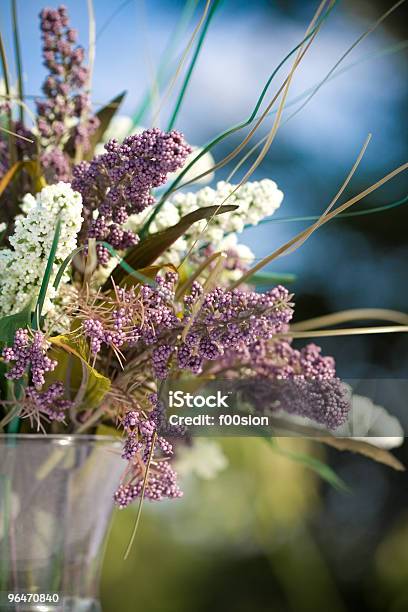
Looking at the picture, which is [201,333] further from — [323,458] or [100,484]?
[323,458]

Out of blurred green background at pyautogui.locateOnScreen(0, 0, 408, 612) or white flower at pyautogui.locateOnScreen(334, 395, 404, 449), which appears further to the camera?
blurred green background at pyautogui.locateOnScreen(0, 0, 408, 612)

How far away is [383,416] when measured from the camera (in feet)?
1.12

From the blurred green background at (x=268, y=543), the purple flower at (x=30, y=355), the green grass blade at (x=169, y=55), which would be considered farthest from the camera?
the blurred green background at (x=268, y=543)

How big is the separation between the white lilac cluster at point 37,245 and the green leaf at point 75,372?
2cm

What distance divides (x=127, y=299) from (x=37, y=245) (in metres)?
0.04

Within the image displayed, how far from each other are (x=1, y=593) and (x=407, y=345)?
1660 millimetres

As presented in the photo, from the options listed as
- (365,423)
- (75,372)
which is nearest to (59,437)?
(75,372)

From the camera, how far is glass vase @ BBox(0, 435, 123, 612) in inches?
13.3

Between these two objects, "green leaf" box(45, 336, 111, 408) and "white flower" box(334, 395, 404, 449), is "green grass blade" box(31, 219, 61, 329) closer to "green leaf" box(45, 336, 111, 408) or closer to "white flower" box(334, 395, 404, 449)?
"green leaf" box(45, 336, 111, 408)

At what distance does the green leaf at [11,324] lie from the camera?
11.1 inches

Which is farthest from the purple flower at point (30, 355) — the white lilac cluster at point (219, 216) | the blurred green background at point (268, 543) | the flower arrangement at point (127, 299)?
the blurred green background at point (268, 543)

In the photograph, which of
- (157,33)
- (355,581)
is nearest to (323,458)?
(355,581)

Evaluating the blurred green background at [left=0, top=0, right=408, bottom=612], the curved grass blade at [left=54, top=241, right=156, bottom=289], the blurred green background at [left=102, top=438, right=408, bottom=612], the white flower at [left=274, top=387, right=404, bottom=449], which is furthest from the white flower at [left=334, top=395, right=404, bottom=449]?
the blurred green background at [left=0, top=0, right=408, bottom=612]

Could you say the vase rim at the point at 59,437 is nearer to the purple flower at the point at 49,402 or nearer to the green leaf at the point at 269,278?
the purple flower at the point at 49,402
